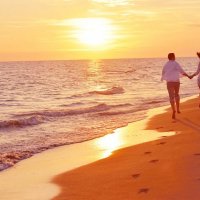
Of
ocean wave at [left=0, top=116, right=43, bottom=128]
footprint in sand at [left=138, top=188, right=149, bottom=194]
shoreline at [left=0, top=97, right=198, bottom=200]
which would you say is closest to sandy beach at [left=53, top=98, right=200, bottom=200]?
footprint in sand at [left=138, top=188, right=149, bottom=194]

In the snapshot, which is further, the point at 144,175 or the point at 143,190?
the point at 144,175

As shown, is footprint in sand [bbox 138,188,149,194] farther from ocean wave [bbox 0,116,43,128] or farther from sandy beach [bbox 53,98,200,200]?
ocean wave [bbox 0,116,43,128]

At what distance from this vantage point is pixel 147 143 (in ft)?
35.2

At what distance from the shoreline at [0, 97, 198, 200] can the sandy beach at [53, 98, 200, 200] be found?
315mm

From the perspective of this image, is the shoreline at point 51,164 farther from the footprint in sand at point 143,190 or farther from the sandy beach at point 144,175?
the footprint in sand at point 143,190

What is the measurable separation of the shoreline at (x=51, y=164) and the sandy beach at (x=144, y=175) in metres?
0.31

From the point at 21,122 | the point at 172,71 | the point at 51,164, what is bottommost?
the point at 21,122

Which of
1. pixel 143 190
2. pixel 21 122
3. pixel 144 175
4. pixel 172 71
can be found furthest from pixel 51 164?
pixel 21 122

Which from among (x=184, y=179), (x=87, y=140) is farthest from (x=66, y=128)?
(x=184, y=179)

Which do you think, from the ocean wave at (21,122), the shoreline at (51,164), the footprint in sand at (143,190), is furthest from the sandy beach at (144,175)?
the ocean wave at (21,122)

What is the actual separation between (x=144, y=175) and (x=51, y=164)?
9.90 feet

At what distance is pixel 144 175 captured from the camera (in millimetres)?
7617

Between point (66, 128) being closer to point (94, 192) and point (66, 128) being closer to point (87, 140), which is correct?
point (87, 140)

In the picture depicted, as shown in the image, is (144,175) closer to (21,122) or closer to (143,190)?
(143,190)
